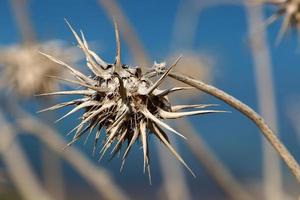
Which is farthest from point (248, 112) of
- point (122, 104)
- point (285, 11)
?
point (285, 11)

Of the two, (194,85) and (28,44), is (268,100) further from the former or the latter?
(194,85)

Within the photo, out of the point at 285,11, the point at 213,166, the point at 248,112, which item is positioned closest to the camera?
the point at 248,112

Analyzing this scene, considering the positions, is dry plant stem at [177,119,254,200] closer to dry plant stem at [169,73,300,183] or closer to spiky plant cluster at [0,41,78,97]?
spiky plant cluster at [0,41,78,97]

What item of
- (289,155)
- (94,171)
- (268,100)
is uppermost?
(268,100)

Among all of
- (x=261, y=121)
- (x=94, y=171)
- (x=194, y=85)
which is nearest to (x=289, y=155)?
(x=261, y=121)

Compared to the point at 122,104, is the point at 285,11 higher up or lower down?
higher up

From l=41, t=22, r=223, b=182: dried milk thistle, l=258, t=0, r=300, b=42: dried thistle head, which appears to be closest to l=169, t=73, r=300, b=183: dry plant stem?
l=41, t=22, r=223, b=182: dried milk thistle

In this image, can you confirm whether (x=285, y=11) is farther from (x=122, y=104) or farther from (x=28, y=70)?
(x=28, y=70)
